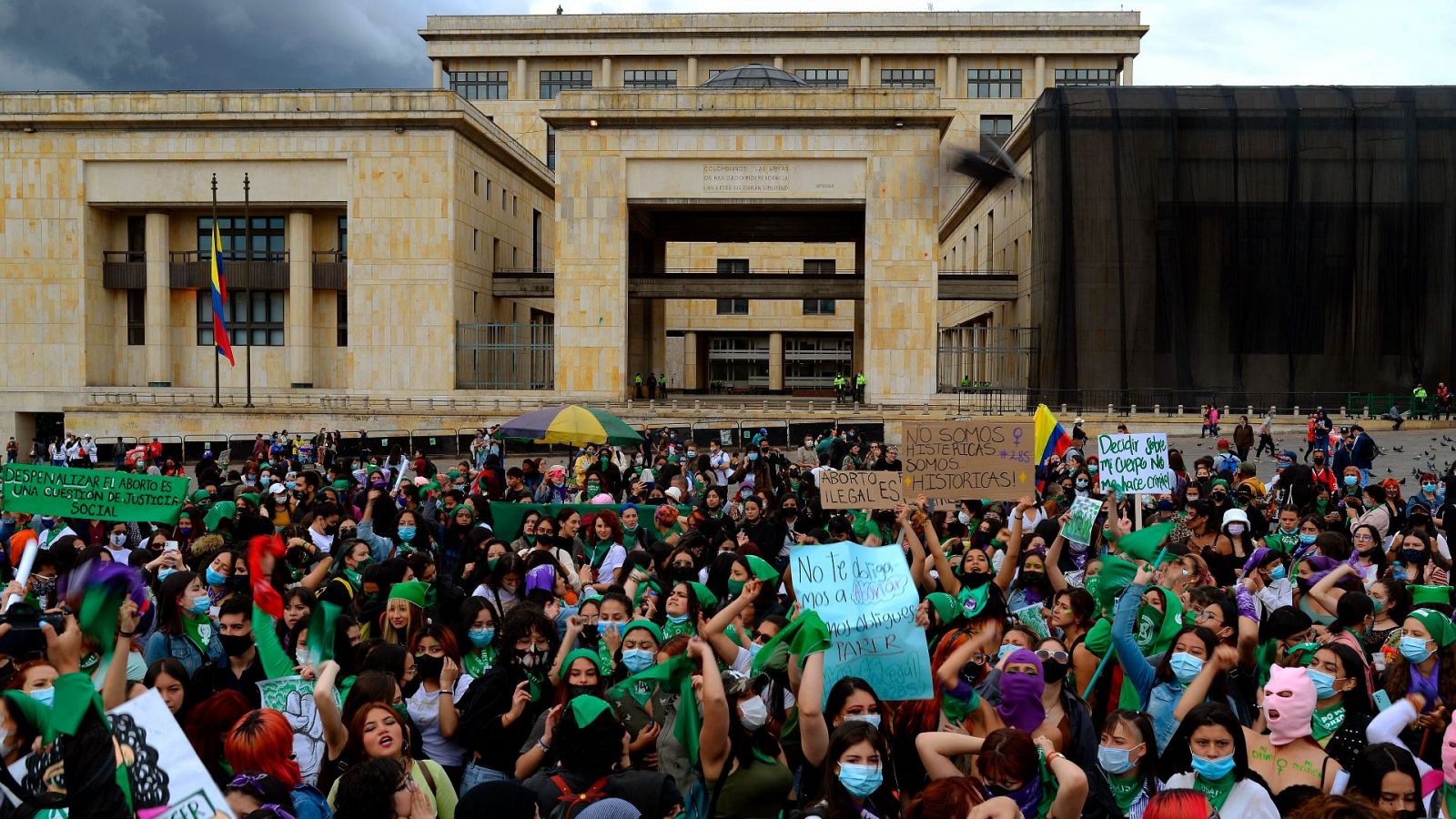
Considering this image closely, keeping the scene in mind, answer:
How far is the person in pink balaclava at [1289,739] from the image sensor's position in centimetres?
542

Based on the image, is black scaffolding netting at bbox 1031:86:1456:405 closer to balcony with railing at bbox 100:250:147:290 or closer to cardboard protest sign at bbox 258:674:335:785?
balcony with railing at bbox 100:250:147:290

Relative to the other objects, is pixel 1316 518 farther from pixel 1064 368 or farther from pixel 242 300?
→ pixel 242 300

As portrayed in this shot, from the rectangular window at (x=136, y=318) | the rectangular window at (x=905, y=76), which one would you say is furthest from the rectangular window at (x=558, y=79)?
the rectangular window at (x=136, y=318)

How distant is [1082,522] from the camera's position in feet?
32.0

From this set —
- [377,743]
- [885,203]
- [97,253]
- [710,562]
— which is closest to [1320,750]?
[377,743]

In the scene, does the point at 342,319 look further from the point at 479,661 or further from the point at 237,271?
the point at 479,661

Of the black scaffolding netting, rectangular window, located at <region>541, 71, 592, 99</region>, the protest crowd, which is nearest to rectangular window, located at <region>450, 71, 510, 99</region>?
rectangular window, located at <region>541, 71, 592, 99</region>

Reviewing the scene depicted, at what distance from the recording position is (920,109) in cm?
4734

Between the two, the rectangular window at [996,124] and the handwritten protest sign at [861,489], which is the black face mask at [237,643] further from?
the rectangular window at [996,124]

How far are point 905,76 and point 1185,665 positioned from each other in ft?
247

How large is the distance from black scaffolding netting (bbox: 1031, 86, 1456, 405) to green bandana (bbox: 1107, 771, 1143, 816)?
45672 millimetres

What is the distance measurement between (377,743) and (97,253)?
55008 mm

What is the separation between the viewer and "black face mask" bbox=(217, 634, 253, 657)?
694 centimetres

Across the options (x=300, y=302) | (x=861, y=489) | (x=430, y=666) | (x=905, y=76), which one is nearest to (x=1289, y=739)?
(x=430, y=666)
